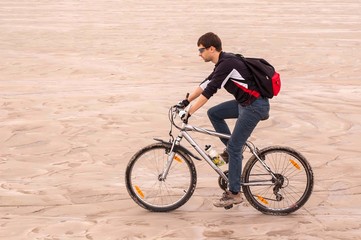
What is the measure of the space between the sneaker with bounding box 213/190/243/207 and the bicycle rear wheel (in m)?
0.10

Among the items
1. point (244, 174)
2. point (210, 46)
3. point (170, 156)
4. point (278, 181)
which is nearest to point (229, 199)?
point (244, 174)

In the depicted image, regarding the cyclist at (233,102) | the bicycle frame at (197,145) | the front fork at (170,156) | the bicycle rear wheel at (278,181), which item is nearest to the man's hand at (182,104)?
the cyclist at (233,102)

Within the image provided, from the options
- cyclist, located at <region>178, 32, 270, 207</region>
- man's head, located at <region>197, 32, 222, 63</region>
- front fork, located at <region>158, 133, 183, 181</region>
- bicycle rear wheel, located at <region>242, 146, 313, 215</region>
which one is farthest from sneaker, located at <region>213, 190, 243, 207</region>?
man's head, located at <region>197, 32, 222, 63</region>

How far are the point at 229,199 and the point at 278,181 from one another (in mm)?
514

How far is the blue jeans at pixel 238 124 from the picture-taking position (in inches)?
264

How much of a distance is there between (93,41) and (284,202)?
583 inches

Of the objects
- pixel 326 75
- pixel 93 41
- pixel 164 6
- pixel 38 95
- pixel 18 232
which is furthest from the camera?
pixel 164 6

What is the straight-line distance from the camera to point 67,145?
32.0ft

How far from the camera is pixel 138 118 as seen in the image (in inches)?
449

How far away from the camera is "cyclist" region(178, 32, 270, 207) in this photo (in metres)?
6.55

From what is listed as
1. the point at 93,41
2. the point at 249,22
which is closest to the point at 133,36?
the point at 93,41

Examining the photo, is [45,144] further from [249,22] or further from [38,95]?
[249,22]

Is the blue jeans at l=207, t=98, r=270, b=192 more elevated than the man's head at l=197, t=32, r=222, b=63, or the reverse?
the man's head at l=197, t=32, r=222, b=63

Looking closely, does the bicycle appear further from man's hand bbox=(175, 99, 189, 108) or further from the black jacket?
the black jacket
